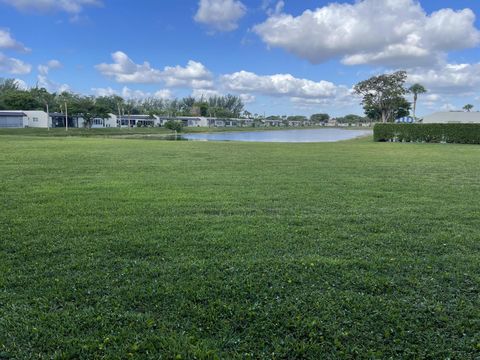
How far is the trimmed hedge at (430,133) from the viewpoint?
27703mm

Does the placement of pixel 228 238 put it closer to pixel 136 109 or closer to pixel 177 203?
pixel 177 203

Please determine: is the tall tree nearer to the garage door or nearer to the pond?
the pond

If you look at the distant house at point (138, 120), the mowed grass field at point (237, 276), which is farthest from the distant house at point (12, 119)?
the mowed grass field at point (237, 276)

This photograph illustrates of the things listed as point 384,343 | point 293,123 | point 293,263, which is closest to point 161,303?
point 293,263

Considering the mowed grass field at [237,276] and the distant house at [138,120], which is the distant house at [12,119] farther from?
the mowed grass field at [237,276]

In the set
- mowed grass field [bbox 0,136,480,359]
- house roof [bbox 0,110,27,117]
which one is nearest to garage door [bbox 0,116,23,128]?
house roof [bbox 0,110,27,117]

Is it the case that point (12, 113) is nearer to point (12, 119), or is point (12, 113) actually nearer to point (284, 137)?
point (12, 119)

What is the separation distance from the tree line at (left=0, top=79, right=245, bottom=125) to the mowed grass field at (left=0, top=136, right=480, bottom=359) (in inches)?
2648

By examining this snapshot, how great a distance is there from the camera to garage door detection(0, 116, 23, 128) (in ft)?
208

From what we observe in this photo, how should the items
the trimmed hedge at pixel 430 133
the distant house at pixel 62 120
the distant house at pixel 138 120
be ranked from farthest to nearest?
the distant house at pixel 138 120 → the distant house at pixel 62 120 → the trimmed hedge at pixel 430 133

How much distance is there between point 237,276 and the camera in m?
3.58

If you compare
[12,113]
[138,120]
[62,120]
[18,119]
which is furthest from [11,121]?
[138,120]

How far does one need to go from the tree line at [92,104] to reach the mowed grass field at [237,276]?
2648 inches

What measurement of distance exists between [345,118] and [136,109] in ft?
285
